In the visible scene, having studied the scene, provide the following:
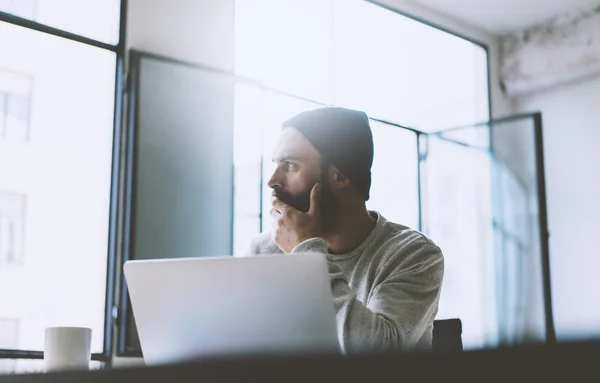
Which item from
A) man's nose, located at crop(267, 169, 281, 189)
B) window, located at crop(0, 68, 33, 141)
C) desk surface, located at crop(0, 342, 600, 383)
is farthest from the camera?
window, located at crop(0, 68, 33, 141)

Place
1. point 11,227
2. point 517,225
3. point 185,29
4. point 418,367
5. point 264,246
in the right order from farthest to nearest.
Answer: point 517,225 < point 185,29 < point 11,227 < point 264,246 < point 418,367

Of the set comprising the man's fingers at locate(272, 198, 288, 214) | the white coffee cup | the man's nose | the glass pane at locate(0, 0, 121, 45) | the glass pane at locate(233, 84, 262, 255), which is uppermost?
the glass pane at locate(0, 0, 121, 45)

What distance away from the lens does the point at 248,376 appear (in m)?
0.40

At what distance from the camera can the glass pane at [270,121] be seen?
3797mm

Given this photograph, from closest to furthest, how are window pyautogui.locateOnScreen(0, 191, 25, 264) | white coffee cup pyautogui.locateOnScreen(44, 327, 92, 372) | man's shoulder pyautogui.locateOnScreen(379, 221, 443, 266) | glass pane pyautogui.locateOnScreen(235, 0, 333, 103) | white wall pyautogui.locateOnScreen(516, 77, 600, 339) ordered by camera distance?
white coffee cup pyautogui.locateOnScreen(44, 327, 92, 372) → man's shoulder pyautogui.locateOnScreen(379, 221, 443, 266) → window pyautogui.locateOnScreen(0, 191, 25, 264) → glass pane pyautogui.locateOnScreen(235, 0, 333, 103) → white wall pyautogui.locateOnScreen(516, 77, 600, 339)

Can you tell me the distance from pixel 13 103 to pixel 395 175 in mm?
2337

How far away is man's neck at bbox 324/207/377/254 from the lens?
5.82ft

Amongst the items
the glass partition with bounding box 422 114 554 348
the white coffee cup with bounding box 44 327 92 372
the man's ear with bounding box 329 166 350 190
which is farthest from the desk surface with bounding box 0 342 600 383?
the glass partition with bounding box 422 114 554 348

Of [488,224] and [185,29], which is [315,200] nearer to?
[185,29]

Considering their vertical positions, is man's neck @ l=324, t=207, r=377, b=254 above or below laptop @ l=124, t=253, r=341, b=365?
above

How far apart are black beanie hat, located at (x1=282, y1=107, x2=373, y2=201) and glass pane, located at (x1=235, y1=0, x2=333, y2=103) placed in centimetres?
208

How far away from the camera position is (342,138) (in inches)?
75.0

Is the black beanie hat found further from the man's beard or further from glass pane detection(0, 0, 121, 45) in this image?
glass pane detection(0, 0, 121, 45)

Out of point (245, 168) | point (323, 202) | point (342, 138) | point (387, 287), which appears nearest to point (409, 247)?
point (387, 287)
